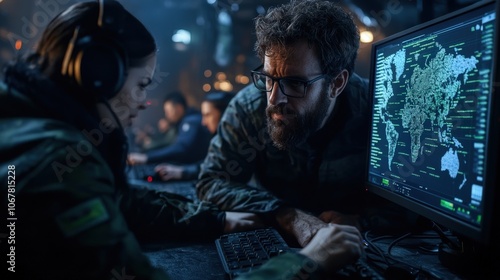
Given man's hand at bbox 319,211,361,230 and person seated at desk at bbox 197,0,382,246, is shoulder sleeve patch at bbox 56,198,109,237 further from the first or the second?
man's hand at bbox 319,211,361,230

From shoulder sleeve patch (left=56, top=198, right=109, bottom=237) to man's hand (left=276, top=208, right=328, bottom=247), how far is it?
2.10 ft

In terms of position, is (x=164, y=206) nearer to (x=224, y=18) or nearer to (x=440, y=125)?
(x=440, y=125)

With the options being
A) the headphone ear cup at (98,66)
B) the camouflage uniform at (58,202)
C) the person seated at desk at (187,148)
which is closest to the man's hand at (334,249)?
the camouflage uniform at (58,202)

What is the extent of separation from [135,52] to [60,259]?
18.2 inches

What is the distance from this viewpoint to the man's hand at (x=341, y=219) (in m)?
1.27

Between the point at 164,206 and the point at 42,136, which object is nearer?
the point at 42,136

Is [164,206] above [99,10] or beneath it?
beneath

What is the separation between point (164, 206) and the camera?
4.07ft

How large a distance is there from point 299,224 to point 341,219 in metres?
0.20

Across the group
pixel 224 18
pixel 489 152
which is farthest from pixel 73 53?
pixel 224 18

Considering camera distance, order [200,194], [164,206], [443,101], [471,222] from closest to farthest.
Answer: [471,222] < [443,101] < [164,206] < [200,194]

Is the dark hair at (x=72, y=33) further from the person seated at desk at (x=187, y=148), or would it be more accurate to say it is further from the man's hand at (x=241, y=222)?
the person seated at desk at (x=187, y=148)

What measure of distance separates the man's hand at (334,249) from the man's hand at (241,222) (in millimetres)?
386

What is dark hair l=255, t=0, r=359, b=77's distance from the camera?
A: 1.35 metres
